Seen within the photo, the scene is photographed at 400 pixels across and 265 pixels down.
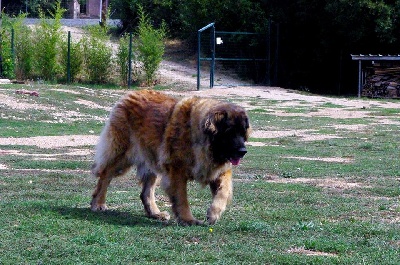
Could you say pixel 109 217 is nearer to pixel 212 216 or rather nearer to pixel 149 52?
pixel 212 216

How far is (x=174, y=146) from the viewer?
8.41 metres

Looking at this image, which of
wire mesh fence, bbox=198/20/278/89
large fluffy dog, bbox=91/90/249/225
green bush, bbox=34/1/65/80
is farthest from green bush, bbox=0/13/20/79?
large fluffy dog, bbox=91/90/249/225

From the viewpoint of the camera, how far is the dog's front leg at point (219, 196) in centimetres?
802

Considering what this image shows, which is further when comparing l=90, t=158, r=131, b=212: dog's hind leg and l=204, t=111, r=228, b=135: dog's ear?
l=90, t=158, r=131, b=212: dog's hind leg

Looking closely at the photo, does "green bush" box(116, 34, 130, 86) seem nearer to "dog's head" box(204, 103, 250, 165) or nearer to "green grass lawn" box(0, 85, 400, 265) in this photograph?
"green grass lawn" box(0, 85, 400, 265)

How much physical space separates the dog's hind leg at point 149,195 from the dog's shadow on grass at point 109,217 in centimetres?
13

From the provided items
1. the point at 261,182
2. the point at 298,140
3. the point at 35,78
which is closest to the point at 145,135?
the point at 261,182

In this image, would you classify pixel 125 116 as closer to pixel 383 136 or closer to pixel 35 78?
pixel 383 136

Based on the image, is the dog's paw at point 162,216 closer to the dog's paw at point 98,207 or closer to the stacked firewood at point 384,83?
the dog's paw at point 98,207

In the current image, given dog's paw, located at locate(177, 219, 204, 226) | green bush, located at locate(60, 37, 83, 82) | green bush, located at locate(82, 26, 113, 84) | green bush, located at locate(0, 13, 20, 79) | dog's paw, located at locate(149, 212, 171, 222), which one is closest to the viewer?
dog's paw, located at locate(177, 219, 204, 226)

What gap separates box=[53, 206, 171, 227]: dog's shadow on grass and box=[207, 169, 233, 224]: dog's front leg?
547mm

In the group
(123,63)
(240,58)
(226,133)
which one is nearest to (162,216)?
(226,133)

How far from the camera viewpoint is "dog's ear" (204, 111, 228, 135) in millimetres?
8055

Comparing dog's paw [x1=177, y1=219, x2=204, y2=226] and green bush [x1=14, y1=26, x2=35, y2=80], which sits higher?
green bush [x1=14, y1=26, x2=35, y2=80]
